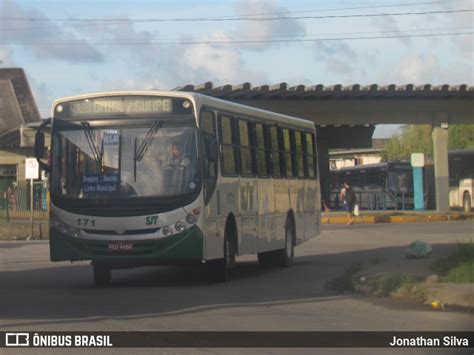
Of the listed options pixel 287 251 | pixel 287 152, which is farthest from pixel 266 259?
pixel 287 152

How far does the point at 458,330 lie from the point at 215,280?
620cm

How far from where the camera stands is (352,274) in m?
16.6

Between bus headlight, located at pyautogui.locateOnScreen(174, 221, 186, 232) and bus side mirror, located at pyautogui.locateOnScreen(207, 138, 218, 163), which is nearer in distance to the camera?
bus headlight, located at pyautogui.locateOnScreen(174, 221, 186, 232)

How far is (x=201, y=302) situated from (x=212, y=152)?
9.97ft

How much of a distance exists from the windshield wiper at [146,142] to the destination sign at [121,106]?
286 millimetres

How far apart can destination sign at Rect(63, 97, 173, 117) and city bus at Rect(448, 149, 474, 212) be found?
122 feet

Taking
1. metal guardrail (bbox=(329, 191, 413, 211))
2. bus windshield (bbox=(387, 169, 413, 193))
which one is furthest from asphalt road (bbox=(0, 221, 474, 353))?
bus windshield (bbox=(387, 169, 413, 193))

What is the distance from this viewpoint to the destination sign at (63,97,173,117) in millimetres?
15102

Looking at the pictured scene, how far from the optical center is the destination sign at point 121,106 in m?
15.1

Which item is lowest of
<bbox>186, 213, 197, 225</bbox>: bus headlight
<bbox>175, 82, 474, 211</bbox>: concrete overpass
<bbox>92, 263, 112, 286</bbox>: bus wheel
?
<bbox>92, 263, 112, 286</bbox>: bus wheel

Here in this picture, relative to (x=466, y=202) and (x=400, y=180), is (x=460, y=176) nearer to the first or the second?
(x=466, y=202)

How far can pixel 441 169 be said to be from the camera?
4512cm

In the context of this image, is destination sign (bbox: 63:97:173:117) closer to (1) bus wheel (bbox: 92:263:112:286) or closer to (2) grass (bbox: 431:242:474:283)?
(1) bus wheel (bbox: 92:263:112:286)

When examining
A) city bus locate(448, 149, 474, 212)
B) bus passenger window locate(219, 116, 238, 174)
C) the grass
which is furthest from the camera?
city bus locate(448, 149, 474, 212)
